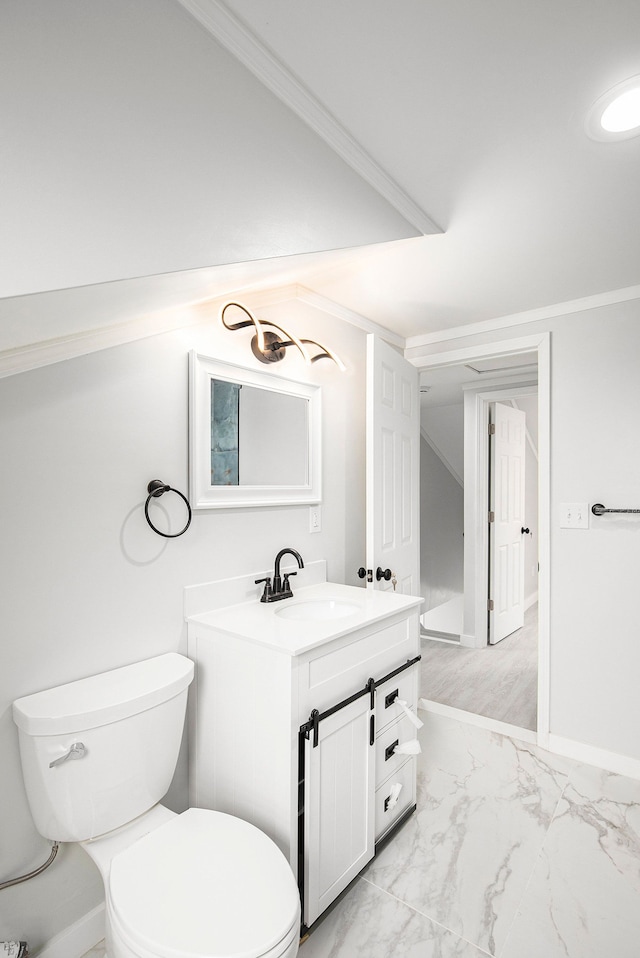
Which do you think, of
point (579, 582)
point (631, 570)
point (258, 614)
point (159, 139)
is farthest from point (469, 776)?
point (159, 139)

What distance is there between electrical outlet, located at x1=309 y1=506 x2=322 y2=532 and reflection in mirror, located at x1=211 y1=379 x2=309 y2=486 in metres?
0.15

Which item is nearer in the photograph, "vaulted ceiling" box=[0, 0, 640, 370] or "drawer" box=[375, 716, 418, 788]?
"vaulted ceiling" box=[0, 0, 640, 370]

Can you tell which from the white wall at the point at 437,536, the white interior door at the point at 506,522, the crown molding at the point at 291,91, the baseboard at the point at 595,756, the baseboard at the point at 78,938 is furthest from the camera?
the white wall at the point at 437,536

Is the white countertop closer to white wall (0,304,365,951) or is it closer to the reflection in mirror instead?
white wall (0,304,365,951)

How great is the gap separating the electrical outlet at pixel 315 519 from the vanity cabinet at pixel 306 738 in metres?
0.56

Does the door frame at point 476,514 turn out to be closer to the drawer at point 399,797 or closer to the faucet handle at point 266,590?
the drawer at point 399,797

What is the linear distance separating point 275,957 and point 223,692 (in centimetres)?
66

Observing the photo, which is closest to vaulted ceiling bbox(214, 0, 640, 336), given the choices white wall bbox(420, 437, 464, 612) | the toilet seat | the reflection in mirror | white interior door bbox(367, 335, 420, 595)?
white interior door bbox(367, 335, 420, 595)

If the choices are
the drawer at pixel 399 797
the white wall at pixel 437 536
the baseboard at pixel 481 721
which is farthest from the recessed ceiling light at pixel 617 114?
the white wall at pixel 437 536

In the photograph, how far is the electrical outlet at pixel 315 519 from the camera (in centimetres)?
219

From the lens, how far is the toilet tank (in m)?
1.15

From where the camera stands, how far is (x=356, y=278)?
2.09 metres

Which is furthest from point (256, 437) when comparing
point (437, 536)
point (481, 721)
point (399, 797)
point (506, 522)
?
point (437, 536)

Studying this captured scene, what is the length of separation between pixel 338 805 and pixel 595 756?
4.81ft
